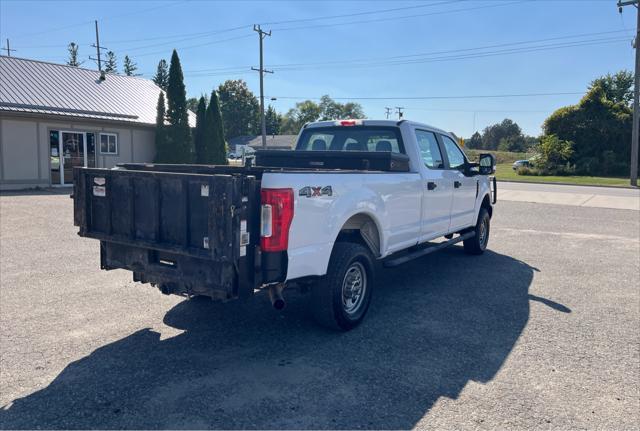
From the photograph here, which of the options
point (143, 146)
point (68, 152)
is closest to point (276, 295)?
point (68, 152)

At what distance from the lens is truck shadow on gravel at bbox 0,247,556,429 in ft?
11.2

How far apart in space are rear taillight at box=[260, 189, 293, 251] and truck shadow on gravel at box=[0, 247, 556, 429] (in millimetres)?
1030

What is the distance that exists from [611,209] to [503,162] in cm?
5568

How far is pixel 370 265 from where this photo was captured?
17.2 feet

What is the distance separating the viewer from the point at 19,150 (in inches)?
758

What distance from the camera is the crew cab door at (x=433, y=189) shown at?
650cm

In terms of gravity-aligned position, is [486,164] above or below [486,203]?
above

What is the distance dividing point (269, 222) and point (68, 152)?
782 inches

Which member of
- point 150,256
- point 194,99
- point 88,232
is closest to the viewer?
point 150,256

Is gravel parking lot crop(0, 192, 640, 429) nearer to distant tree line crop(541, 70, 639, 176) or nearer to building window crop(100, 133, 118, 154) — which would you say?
building window crop(100, 133, 118, 154)

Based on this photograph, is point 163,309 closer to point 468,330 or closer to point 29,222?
point 468,330

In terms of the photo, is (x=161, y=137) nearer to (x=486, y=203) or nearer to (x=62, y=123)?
(x=62, y=123)

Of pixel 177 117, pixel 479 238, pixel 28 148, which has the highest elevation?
pixel 177 117

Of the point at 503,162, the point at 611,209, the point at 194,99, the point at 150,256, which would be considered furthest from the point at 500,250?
the point at 194,99
